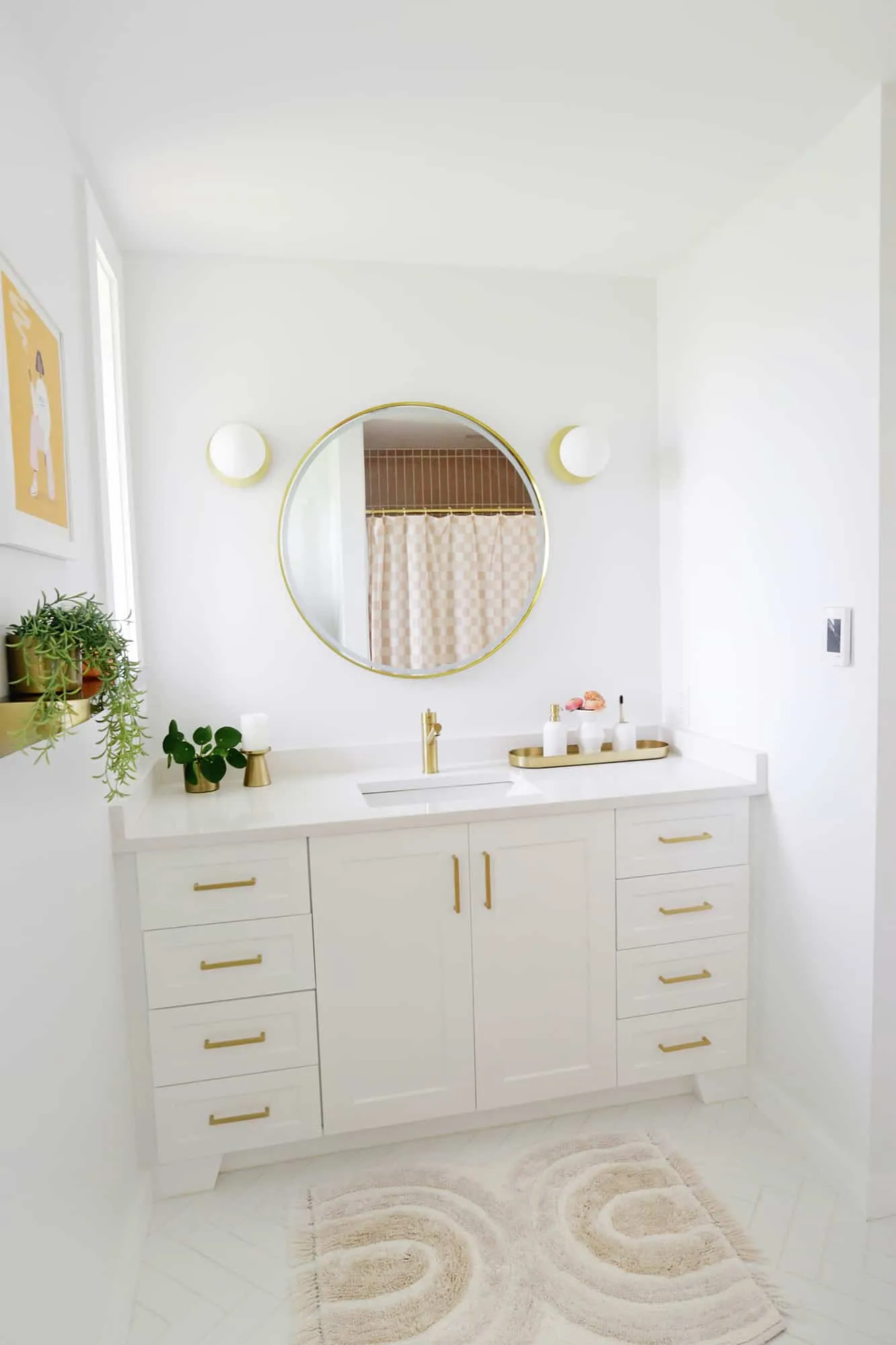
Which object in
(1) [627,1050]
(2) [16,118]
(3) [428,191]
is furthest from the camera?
(1) [627,1050]

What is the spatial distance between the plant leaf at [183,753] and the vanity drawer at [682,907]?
1211 millimetres

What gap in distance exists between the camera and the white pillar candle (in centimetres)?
252

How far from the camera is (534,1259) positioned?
1871 millimetres

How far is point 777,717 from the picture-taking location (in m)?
2.29

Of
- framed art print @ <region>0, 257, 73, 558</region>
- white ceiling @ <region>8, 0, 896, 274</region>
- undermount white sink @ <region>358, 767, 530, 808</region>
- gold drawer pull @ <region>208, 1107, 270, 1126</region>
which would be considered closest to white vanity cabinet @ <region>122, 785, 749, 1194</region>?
gold drawer pull @ <region>208, 1107, 270, 1126</region>

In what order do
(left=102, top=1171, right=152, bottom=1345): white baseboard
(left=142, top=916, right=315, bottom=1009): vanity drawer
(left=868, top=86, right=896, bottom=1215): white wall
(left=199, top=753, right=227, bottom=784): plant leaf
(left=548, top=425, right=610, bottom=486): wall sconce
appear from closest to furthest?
(left=102, top=1171, right=152, bottom=1345): white baseboard → (left=868, top=86, right=896, bottom=1215): white wall → (left=142, top=916, right=315, bottom=1009): vanity drawer → (left=199, top=753, right=227, bottom=784): plant leaf → (left=548, top=425, right=610, bottom=486): wall sconce

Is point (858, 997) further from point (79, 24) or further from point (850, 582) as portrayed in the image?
point (79, 24)

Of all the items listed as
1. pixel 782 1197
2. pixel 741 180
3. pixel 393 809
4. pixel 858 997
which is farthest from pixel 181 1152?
pixel 741 180

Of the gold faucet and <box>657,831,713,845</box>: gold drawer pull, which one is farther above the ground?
the gold faucet

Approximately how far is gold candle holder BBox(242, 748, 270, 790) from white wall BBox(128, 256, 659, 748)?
149 mm

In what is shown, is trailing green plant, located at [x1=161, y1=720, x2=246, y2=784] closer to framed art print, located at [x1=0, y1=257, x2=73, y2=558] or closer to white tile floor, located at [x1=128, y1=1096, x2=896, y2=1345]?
framed art print, located at [x1=0, y1=257, x2=73, y2=558]

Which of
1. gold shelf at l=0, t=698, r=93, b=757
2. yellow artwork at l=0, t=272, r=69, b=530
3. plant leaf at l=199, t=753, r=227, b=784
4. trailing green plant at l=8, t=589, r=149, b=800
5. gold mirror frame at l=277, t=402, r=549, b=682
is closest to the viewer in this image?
gold shelf at l=0, t=698, r=93, b=757

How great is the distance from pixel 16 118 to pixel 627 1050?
2.44 m

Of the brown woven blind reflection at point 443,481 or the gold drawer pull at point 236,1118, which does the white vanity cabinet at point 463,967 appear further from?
the brown woven blind reflection at point 443,481
